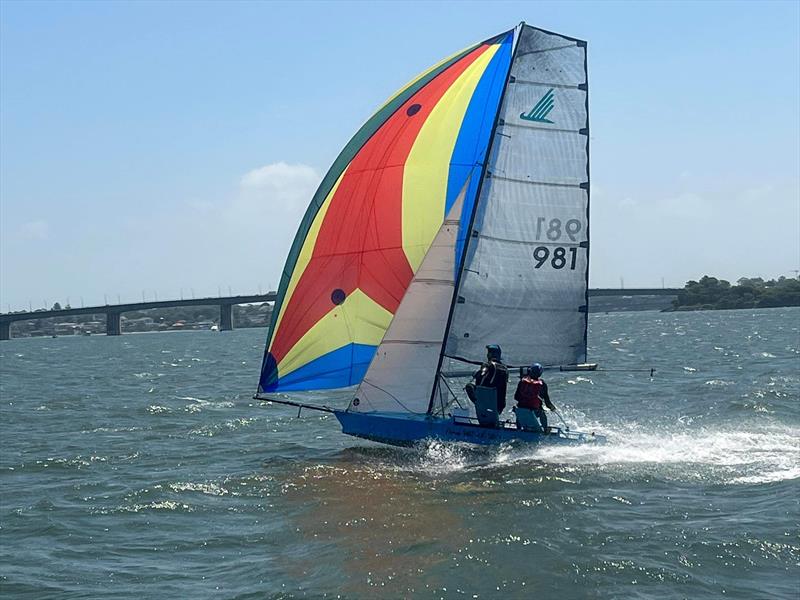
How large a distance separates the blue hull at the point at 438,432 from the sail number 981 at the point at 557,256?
2600mm

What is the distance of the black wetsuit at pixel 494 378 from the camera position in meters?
15.0

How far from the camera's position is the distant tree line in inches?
5212

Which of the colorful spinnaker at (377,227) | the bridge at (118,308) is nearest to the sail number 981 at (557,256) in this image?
the colorful spinnaker at (377,227)

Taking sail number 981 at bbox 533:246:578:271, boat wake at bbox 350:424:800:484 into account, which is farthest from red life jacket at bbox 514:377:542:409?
sail number 981 at bbox 533:246:578:271

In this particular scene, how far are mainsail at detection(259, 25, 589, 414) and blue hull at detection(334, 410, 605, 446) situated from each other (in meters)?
0.45

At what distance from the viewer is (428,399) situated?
613 inches

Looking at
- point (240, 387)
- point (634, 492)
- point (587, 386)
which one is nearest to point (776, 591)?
point (634, 492)

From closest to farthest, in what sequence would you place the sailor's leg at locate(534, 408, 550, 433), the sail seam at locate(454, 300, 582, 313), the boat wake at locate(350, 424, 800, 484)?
the boat wake at locate(350, 424, 800, 484) → the sailor's leg at locate(534, 408, 550, 433) → the sail seam at locate(454, 300, 582, 313)

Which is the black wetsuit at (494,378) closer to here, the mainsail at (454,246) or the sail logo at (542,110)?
the mainsail at (454,246)

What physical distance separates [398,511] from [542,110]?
22.6 ft

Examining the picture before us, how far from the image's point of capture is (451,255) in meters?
15.7

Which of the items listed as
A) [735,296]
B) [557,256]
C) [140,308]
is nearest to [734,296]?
[735,296]

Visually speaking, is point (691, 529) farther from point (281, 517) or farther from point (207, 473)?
point (207, 473)

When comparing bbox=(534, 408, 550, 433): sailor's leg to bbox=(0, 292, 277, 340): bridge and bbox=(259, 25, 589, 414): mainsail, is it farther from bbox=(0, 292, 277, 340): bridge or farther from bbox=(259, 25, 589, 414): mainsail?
bbox=(0, 292, 277, 340): bridge
